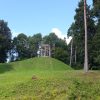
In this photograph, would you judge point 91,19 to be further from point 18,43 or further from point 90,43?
point 18,43

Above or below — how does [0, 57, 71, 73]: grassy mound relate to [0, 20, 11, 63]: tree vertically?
below

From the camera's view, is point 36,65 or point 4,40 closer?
point 36,65

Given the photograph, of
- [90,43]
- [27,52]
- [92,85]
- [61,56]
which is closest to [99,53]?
[90,43]

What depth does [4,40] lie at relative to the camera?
97.8 meters

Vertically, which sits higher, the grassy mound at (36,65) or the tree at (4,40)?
the tree at (4,40)

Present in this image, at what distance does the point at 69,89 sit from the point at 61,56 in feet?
272

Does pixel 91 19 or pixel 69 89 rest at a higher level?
pixel 91 19

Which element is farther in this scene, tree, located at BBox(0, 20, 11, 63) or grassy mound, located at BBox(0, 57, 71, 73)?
tree, located at BBox(0, 20, 11, 63)

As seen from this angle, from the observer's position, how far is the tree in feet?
318

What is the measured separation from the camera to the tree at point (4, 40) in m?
96.9

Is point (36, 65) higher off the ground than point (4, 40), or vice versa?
point (4, 40)

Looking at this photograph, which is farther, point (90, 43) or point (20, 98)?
point (90, 43)

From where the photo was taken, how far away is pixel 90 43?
62.7 metres

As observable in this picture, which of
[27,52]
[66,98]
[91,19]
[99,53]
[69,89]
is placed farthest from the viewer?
[27,52]
